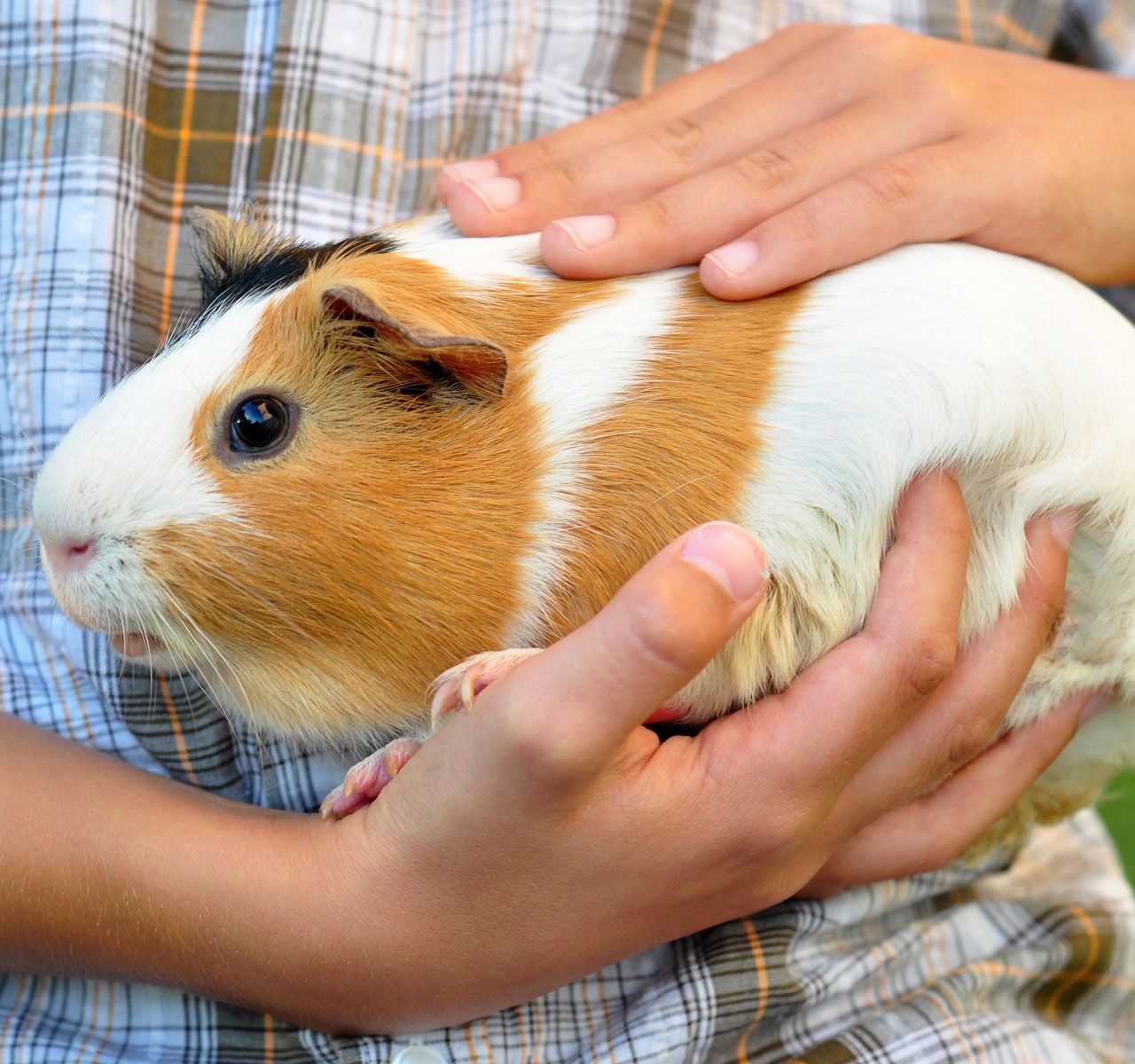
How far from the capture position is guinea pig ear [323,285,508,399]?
0.77 meters

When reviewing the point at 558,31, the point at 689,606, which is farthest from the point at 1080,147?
the point at 689,606

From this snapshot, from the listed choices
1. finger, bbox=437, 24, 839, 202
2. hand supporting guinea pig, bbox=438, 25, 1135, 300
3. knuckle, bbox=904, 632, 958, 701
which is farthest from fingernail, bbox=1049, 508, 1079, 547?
finger, bbox=437, 24, 839, 202

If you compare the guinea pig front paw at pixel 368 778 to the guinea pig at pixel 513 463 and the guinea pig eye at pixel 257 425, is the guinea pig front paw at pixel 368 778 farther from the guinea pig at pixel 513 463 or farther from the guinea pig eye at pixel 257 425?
the guinea pig eye at pixel 257 425

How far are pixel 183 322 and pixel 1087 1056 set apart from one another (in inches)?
46.6

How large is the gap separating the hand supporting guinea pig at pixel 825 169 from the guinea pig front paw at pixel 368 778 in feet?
1.46

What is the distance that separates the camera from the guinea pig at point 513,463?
810 mm

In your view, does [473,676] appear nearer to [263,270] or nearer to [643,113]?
[263,270]

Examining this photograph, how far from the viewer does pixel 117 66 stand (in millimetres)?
1103

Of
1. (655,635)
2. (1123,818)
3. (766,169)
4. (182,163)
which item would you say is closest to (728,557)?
(655,635)

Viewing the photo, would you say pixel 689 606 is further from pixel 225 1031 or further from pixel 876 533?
pixel 225 1031

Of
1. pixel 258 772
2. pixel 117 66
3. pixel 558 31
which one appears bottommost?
pixel 258 772

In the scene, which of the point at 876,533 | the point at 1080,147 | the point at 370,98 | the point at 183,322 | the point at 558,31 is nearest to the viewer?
the point at 876,533

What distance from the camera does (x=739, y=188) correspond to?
38.1 inches

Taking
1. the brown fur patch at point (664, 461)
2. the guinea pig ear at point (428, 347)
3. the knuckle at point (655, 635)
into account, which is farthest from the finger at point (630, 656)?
the guinea pig ear at point (428, 347)
